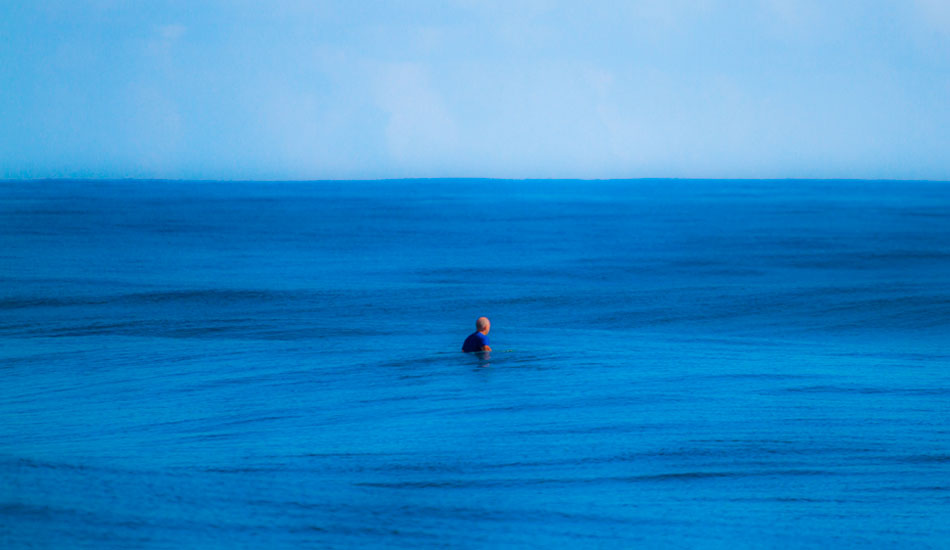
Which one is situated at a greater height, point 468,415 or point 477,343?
point 477,343

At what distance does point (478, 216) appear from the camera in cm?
8706

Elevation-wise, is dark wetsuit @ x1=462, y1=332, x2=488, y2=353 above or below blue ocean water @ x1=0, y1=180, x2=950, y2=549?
above

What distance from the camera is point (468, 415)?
11.6 metres

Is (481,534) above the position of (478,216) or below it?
below

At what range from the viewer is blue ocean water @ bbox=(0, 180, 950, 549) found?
7625mm

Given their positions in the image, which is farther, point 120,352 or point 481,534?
point 120,352

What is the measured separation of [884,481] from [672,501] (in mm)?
2393

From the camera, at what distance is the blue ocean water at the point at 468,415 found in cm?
762

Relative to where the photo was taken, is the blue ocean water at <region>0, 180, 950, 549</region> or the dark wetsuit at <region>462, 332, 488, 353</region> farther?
the dark wetsuit at <region>462, 332, 488, 353</region>

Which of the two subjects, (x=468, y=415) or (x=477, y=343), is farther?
(x=477, y=343)

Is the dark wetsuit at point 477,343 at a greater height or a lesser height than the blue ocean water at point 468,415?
greater

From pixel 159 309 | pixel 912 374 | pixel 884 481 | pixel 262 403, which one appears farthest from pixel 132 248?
pixel 884 481

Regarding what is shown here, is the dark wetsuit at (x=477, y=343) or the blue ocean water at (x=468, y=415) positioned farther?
the dark wetsuit at (x=477, y=343)

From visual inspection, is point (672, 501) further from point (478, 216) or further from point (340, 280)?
point (478, 216)
